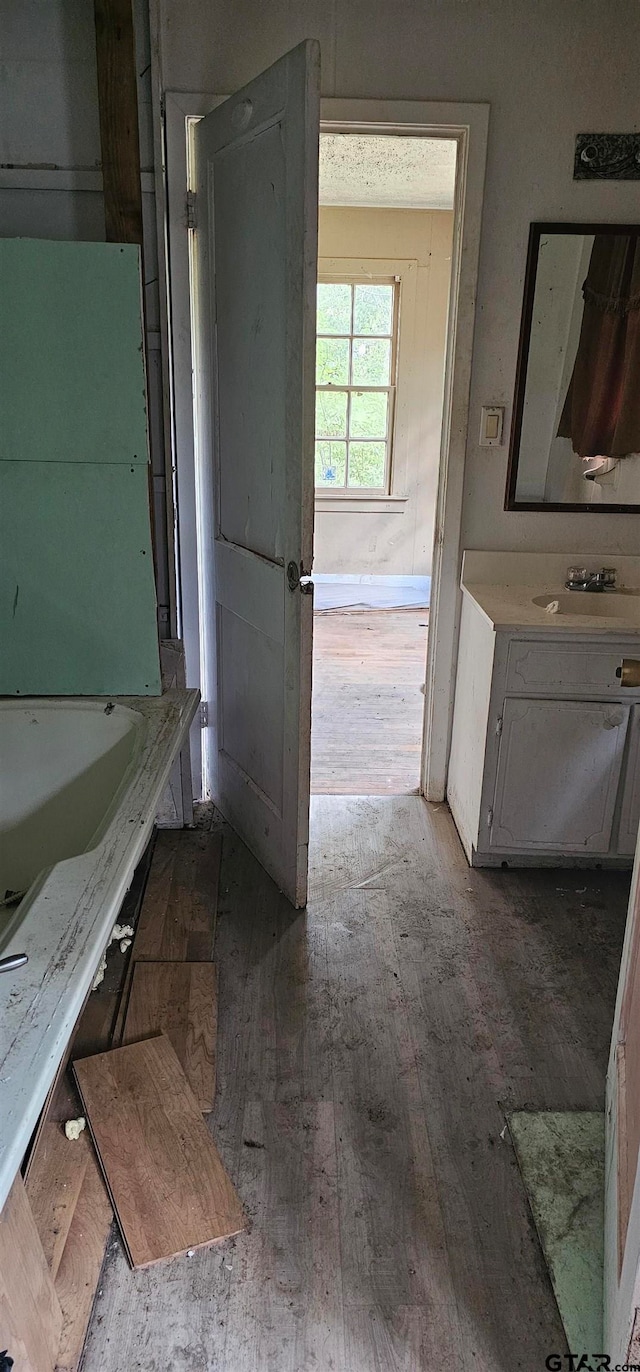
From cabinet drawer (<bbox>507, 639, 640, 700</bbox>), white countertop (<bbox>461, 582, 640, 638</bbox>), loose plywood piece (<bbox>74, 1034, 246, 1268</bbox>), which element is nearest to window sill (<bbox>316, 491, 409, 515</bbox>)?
white countertop (<bbox>461, 582, 640, 638</bbox>)

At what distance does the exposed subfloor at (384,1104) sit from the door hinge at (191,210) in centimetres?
180

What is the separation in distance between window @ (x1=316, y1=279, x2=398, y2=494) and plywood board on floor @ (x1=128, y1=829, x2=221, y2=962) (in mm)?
3607

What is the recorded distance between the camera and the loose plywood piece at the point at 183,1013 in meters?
1.79

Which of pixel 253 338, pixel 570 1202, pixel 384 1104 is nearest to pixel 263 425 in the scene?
pixel 253 338

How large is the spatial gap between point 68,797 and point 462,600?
1.42 metres

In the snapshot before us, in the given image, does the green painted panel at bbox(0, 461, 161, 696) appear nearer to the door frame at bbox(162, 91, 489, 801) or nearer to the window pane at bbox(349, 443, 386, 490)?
the door frame at bbox(162, 91, 489, 801)

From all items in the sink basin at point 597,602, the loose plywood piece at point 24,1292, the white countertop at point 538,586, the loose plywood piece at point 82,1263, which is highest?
the white countertop at point 538,586

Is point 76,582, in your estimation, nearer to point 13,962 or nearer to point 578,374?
point 13,962

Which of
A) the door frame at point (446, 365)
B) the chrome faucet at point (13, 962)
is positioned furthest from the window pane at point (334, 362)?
the chrome faucet at point (13, 962)

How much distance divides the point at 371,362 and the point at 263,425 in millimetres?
3722

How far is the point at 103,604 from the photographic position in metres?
2.24

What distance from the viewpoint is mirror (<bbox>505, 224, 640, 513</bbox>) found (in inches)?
98.3

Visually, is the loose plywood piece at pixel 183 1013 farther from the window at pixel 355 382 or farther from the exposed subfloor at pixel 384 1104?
the window at pixel 355 382

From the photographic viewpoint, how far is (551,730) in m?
2.40
